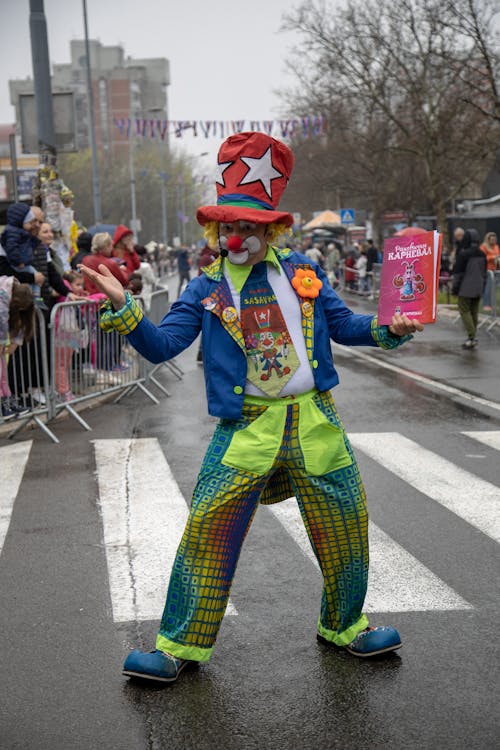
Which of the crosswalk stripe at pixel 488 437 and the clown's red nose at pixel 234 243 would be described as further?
the crosswalk stripe at pixel 488 437

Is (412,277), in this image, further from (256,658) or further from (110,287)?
(256,658)

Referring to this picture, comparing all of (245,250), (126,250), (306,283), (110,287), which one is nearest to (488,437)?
(306,283)

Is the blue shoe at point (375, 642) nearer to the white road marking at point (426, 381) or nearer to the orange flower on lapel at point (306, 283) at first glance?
the orange flower on lapel at point (306, 283)

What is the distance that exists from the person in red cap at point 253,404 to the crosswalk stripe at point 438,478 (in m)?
2.23

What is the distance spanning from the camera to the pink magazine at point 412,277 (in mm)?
3783

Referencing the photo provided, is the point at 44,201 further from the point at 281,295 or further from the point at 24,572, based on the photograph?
the point at 281,295

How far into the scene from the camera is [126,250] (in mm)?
13859

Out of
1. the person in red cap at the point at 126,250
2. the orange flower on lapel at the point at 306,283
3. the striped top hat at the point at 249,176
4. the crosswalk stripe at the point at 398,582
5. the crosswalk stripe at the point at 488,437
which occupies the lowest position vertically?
the crosswalk stripe at the point at 488,437

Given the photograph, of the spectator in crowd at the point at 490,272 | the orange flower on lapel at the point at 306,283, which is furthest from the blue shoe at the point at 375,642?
the spectator in crowd at the point at 490,272

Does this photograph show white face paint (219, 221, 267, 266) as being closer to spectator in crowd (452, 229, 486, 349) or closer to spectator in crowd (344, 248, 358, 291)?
spectator in crowd (452, 229, 486, 349)

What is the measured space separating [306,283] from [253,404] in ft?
1.69

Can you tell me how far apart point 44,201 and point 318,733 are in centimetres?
1115

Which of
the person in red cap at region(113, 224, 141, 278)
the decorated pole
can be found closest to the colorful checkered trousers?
the person in red cap at region(113, 224, 141, 278)

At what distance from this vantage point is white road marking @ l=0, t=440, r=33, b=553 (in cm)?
665
